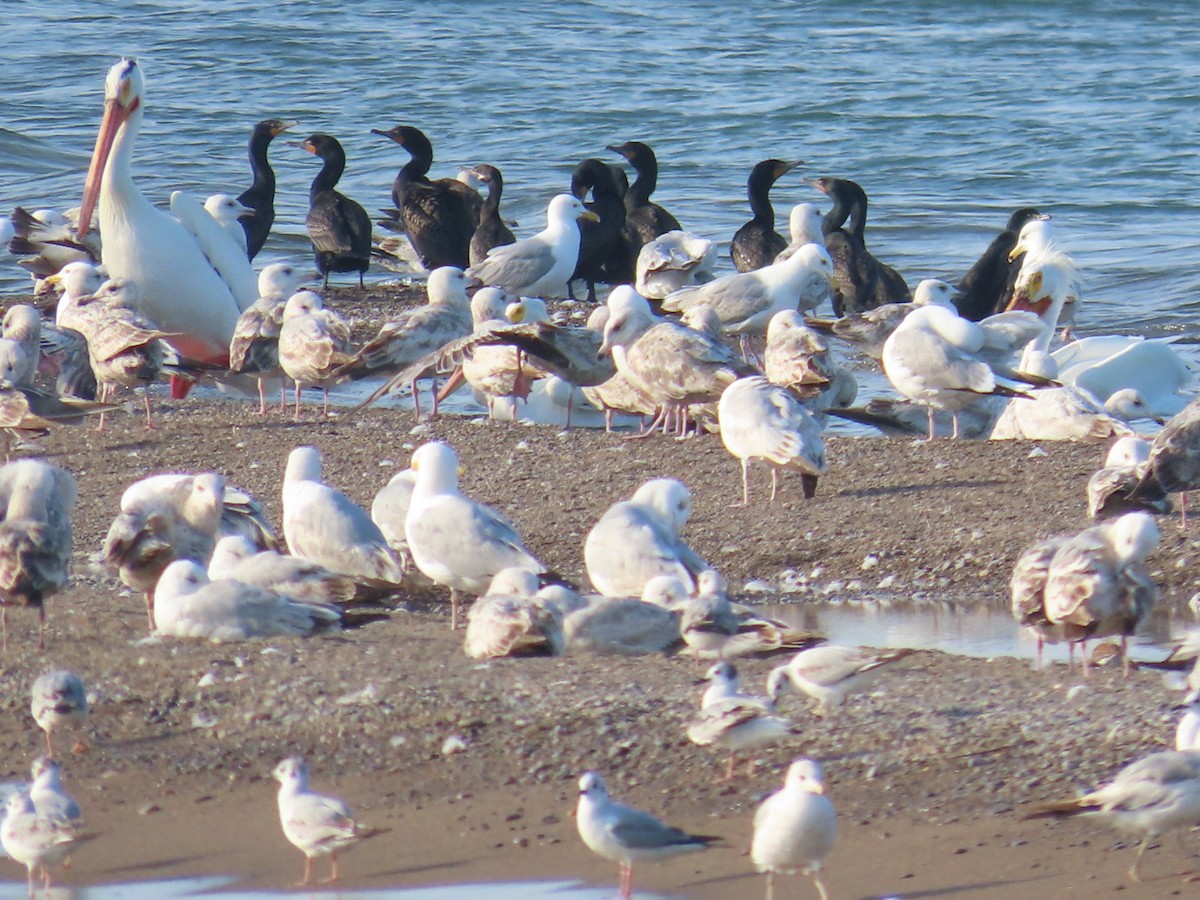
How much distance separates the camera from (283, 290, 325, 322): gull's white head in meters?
11.5

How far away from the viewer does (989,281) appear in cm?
1652

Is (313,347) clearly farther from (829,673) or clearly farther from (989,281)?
(989,281)

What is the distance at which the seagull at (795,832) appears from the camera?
16.2 ft

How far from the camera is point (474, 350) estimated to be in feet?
37.7

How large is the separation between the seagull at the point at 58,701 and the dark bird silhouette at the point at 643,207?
12504 mm

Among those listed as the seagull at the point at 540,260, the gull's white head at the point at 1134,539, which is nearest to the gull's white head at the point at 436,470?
the gull's white head at the point at 1134,539

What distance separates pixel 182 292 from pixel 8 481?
4542 millimetres

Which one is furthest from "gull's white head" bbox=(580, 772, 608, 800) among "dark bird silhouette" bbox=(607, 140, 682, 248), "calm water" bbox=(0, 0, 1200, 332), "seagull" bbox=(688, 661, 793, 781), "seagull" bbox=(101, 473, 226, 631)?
"dark bird silhouette" bbox=(607, 140, 682, 248)

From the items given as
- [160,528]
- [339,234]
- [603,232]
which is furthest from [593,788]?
[603,232]

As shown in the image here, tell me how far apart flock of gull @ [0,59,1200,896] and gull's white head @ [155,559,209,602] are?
1cm

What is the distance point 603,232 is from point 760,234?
4.64 ft

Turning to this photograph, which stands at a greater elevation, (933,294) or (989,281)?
(933,294)

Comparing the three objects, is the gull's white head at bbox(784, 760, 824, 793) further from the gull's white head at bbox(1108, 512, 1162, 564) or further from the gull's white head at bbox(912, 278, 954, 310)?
the gull's white head at bbox(912, 278, 954, 310)

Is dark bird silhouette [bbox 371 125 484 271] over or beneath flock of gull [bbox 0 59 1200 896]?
beneath
